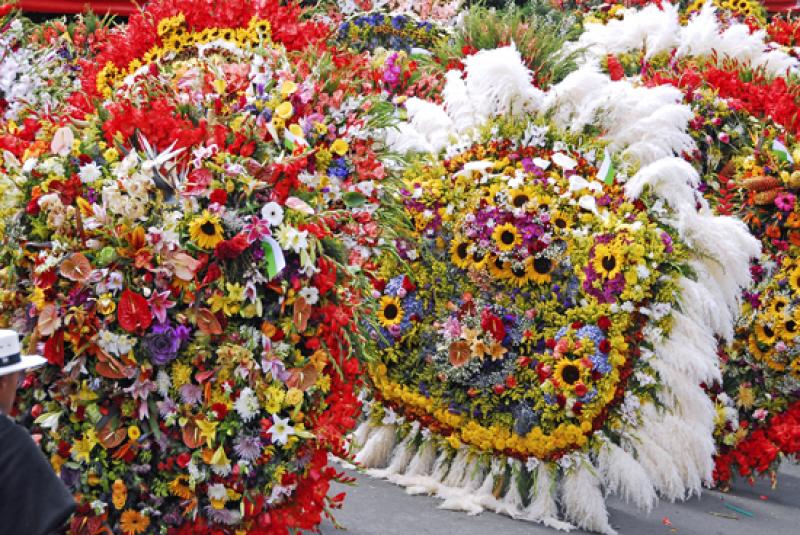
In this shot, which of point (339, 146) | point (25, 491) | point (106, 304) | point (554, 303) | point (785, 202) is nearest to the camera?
point (25, 491)

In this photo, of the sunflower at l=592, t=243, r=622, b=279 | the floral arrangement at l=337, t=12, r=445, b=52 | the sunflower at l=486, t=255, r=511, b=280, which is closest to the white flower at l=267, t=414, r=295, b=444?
the sunflower at l=486, t=255, r=511, b=280

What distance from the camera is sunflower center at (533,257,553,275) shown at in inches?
185

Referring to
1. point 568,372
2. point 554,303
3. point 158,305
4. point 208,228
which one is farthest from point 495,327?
point 158,305

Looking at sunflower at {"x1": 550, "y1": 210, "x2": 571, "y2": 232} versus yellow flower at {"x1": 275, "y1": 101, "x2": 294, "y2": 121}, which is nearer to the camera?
yellow flower at {"x1": 275, "y1": 101, "x2": 294, "y2": 121}

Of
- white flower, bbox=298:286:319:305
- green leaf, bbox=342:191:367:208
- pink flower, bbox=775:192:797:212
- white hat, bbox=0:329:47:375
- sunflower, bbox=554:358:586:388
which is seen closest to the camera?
white hat, bbox=0:329:47:375

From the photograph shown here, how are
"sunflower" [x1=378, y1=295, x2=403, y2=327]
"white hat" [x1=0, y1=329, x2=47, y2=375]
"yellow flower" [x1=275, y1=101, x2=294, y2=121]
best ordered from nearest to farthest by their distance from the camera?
"white hat" [x1=0, y1=329, x2=47, y2=375]
"yellow flower" [x1=275, y1=101, x2=294, y2=121]
"sunflower" [x1=378, y1=295, x2=403, y2=327]

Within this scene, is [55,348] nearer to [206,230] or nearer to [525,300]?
[206,230]

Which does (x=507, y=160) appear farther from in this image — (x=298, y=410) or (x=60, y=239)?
(x=60, y=239)

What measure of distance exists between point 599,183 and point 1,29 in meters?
3.80

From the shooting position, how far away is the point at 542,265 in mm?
4699

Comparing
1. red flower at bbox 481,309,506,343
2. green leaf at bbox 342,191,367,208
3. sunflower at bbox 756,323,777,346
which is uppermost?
sunflower at bbox 756,323,777,346

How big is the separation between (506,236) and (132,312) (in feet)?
6.89

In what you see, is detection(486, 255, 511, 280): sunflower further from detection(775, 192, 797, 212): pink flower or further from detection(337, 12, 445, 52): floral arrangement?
detection(337, 12, 445, 52): floral arrangement

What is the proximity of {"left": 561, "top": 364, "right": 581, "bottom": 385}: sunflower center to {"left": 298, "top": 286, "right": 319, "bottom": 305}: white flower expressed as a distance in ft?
5.29
